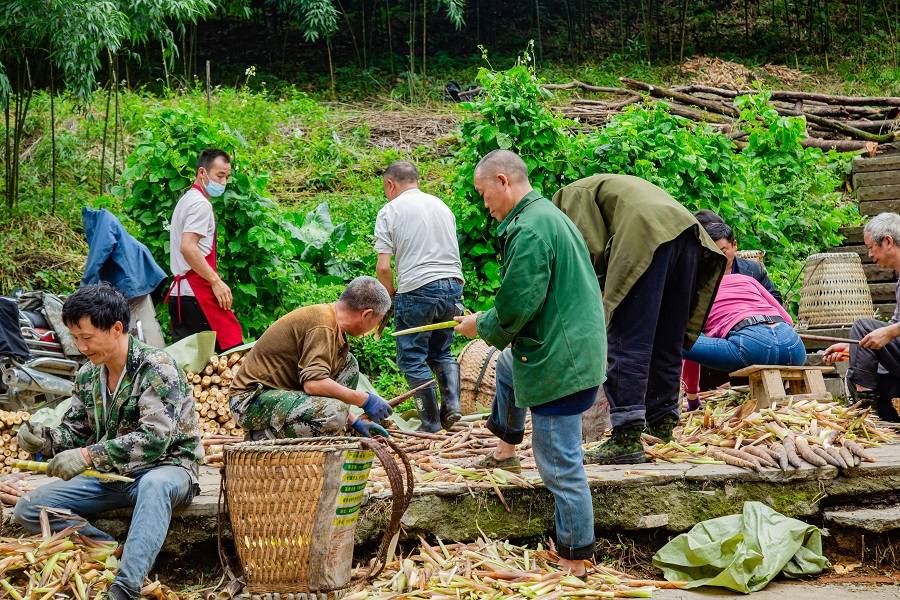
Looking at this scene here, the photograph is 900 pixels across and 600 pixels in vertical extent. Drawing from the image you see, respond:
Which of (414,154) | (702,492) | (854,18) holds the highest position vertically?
(854,18)

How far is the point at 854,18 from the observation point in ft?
65.9

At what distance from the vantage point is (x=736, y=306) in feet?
21.9

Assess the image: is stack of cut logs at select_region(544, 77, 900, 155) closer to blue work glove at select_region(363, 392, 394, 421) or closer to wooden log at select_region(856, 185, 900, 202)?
wooden log at select_region(856, 185, 900, 202)

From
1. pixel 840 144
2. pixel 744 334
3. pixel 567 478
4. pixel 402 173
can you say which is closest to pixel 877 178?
pixel 840 144

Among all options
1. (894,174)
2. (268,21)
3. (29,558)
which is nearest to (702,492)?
(29,558)

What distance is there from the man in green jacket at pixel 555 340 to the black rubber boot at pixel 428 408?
84.4 inches

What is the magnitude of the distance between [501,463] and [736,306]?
237cm

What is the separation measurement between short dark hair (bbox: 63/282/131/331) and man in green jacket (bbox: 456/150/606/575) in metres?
1.62

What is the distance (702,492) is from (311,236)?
5.63 m

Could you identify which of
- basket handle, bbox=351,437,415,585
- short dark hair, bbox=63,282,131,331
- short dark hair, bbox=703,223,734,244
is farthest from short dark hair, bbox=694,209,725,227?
short dark hair, bbox=63,282,131,331

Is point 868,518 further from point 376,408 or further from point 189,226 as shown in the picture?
point 189,226

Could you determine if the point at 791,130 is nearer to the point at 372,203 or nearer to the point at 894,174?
the point at 894,174

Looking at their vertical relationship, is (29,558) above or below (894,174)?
below

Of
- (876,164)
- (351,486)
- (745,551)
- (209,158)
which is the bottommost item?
(745,551)
